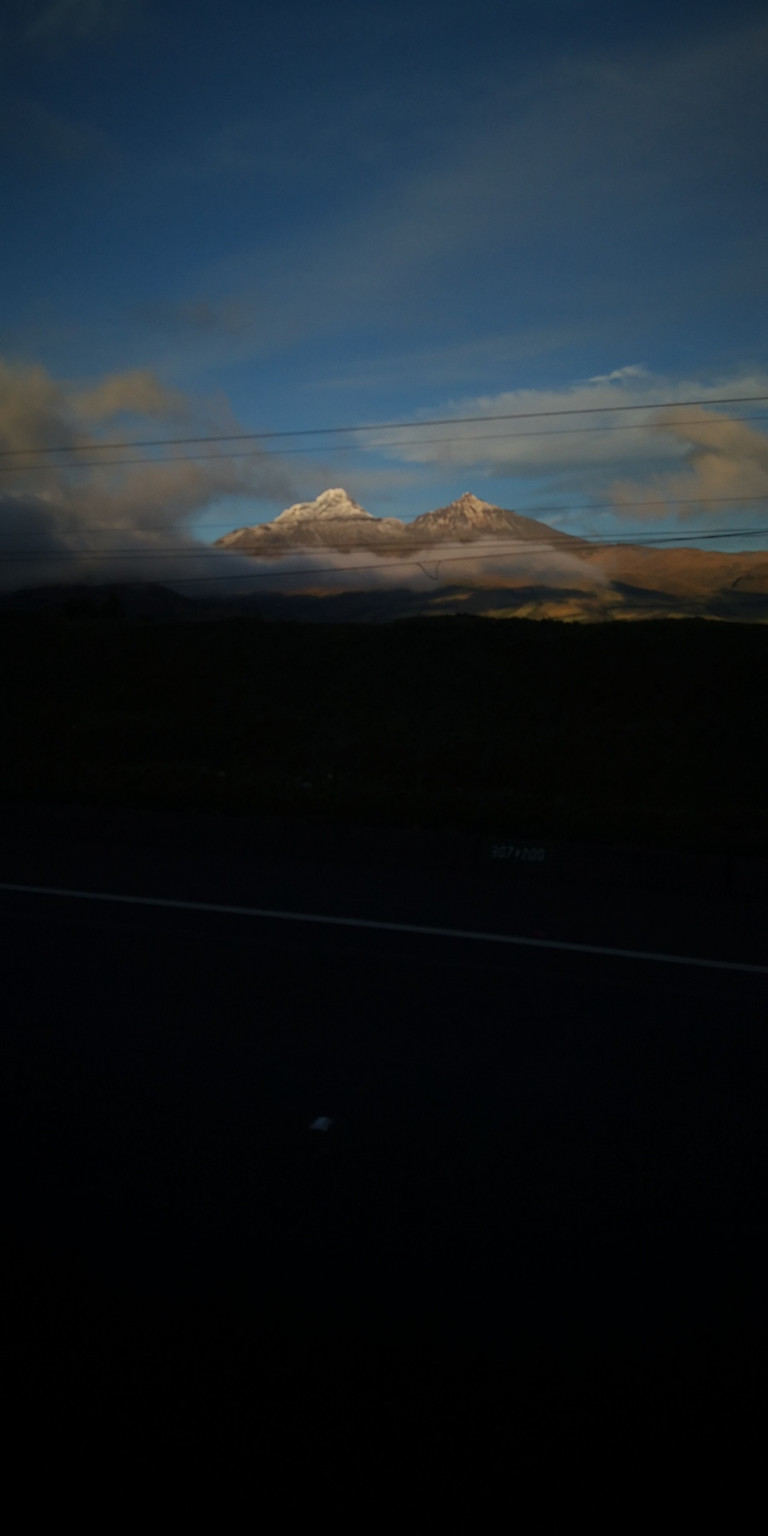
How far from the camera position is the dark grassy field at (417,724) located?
13953 millimetres

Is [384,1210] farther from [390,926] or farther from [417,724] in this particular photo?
[417,724]

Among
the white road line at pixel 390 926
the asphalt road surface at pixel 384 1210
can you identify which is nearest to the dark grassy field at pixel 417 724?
the white road line at pixel 390 926

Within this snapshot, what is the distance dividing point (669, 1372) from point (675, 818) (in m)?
10.3

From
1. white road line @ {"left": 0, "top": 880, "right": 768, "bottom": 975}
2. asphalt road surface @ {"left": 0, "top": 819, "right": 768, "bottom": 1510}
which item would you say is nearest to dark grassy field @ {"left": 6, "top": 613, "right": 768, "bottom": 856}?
white road line @ {"left": 0, "top": 880, "right": 768, "bottom": 975}

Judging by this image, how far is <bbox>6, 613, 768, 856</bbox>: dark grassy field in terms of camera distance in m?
14.0

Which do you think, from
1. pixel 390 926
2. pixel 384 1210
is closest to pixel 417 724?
pixel 390 926

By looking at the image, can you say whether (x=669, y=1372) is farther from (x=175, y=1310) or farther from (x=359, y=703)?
(x=359, y=703)

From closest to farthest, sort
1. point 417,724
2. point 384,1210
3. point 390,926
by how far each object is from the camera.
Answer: point 384,1210 → point 390,926 → point 417,724

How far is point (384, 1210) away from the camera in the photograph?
364 cm

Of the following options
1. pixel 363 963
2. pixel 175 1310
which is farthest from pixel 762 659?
pixel 175 1310

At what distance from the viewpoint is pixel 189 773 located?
16.1 meters

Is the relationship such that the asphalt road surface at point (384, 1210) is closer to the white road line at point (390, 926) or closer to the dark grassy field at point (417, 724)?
the white road line at point (390, 926)

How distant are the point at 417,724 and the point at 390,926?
967 cm

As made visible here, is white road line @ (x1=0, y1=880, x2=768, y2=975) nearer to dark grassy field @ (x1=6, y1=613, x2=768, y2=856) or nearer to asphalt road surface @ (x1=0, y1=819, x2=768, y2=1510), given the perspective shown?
asphalt road surface @ (x1=0, y1=819, x2=768, y2=1510)
